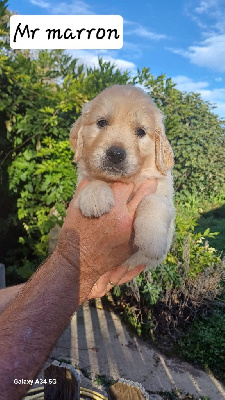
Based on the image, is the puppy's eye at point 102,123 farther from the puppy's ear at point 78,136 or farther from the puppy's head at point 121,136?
the puppy's ear at point 78,136

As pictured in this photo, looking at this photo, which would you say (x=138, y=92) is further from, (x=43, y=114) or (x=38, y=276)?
(x=43, y=114)

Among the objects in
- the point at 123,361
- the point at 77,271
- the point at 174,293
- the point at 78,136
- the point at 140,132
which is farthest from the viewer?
the point at 174,293

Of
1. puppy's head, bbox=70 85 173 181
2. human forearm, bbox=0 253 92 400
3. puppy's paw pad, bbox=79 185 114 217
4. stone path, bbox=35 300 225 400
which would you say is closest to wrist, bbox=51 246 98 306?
human forearm, bbox=0 253 92 400

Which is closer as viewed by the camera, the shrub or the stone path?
the stone path

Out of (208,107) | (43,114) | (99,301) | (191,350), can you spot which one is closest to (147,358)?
(191,350)

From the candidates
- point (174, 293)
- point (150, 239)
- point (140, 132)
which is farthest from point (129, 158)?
point (174, 293)

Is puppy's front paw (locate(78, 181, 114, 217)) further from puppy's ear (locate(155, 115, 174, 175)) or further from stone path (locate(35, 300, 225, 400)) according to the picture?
stone path (locate(35, 300, 225, 400))

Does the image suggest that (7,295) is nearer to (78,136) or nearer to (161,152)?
(78,136)

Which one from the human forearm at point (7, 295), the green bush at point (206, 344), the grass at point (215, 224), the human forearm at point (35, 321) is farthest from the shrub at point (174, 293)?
the human forearm at point (35, 321)
